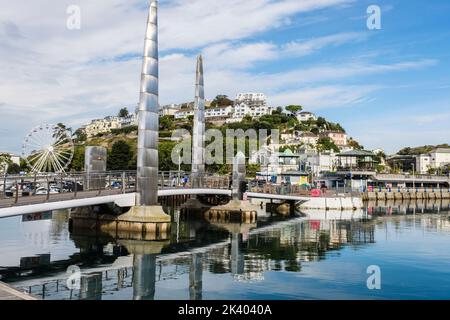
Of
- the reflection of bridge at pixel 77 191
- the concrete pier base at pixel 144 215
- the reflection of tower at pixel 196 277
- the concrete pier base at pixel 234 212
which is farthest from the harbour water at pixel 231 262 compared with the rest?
the concrete pier base at pixel 234 212

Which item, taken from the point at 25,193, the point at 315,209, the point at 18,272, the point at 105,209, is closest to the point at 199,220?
the point at 105,209

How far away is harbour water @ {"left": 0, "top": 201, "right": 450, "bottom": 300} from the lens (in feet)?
77.6

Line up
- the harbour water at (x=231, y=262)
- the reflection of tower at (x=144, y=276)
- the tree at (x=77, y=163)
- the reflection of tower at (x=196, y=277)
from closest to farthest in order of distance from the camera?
the reflection of tower at (x=196, y=277) < the reflection of tower at (x=144, y=276) < the harbour water at (x=231, y=262) < the tree at (x=77, y=163)

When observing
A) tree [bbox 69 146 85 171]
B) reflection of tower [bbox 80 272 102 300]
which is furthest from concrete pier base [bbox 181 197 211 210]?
tree [bbox 69 146 85 171]

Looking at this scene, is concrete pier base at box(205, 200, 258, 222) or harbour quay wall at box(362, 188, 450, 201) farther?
harbour quay wall at box(362, 188, 450, 201)

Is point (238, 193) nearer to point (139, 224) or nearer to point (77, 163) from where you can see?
point (139, 224)

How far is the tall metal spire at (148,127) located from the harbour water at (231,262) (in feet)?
14.9

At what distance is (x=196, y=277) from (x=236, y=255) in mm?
7992

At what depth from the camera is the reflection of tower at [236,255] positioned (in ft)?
95.9

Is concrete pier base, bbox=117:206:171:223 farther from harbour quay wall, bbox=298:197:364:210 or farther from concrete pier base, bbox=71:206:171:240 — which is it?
harbour quay wall, bbox=298:197:364:210

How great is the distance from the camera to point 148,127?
40125 mm

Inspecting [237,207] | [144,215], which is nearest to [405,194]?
[237,207]

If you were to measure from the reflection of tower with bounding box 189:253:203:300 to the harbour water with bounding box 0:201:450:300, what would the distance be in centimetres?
5

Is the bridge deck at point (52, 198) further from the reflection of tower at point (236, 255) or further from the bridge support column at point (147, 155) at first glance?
the reflection of tower at point (236, 255)
